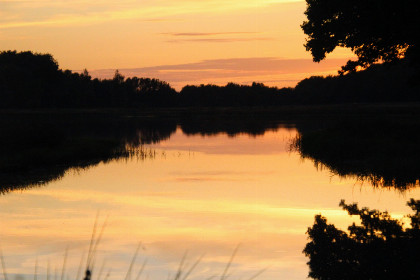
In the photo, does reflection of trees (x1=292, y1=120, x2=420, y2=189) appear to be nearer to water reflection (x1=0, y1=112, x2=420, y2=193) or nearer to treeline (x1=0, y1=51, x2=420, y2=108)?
water reflection (x1=0, y1=112, x2=420, y2=193)

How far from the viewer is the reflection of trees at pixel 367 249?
13664mm

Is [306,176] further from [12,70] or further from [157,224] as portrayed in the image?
[12,70]

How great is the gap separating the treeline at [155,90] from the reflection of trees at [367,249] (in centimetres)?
9050

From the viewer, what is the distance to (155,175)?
109ft

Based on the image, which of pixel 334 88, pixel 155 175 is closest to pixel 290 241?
pixel 155 175

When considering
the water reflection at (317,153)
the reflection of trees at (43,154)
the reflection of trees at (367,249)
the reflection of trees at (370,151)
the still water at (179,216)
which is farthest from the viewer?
the reflection of trees at (43,154)

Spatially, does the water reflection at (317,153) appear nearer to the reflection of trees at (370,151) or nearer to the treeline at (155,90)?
the reflection of trees at (370,151)

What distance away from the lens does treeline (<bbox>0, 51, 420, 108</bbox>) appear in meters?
131

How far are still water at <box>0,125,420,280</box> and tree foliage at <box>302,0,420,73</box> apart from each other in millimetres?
5878

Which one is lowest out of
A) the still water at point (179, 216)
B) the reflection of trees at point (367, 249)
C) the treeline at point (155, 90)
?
the still water at point (179, 216)

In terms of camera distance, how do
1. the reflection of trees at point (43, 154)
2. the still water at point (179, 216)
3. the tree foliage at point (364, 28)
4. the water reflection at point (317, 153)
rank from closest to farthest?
the still water at point (179, 216)
the tree foliage at point (364, 28)
the water reflection at point (317, 153)
the reflection of trees at point (43, 154)

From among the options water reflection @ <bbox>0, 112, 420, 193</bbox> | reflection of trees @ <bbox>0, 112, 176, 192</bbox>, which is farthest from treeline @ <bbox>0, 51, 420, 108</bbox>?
reflection of trees @ <bbox>0, 112, 176, 192</bbox>

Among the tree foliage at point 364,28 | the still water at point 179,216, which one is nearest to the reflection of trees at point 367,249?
the still water at point 179,216

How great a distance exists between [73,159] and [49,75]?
335 ft
